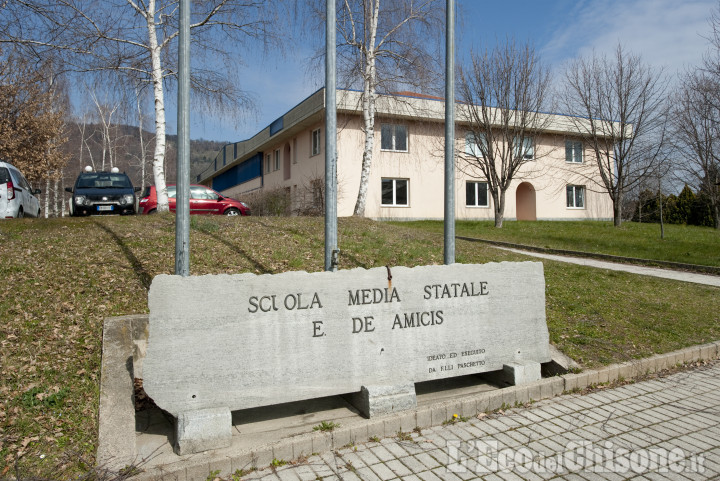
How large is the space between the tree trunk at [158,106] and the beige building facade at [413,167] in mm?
9425

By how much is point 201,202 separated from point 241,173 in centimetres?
2591

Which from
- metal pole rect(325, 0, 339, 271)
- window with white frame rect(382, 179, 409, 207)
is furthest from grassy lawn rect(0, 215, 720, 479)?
window with white frame rect(382, 179, 409, 207)

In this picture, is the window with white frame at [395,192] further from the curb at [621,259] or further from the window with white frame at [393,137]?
the curb at [621,259]

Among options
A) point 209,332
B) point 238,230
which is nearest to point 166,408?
point 209,332

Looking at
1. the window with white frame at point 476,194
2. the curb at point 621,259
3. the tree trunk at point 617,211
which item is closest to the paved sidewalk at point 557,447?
the curb at point 621,259

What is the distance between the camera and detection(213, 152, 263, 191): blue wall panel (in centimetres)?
3762

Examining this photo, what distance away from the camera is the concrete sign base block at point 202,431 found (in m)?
3.59

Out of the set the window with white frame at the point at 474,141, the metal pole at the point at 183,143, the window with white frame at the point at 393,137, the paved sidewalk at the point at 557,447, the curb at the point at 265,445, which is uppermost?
the window with white frame at the point at 393,137

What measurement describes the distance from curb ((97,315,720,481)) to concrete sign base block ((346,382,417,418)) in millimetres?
77

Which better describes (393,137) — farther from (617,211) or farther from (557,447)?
(557,447)

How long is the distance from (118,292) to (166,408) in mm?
2993

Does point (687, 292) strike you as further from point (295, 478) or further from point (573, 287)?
point (295, 478)

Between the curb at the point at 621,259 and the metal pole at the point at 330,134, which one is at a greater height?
the metal pole at the point at 330,134

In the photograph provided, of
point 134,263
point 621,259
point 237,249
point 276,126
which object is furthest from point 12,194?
point 276,126
